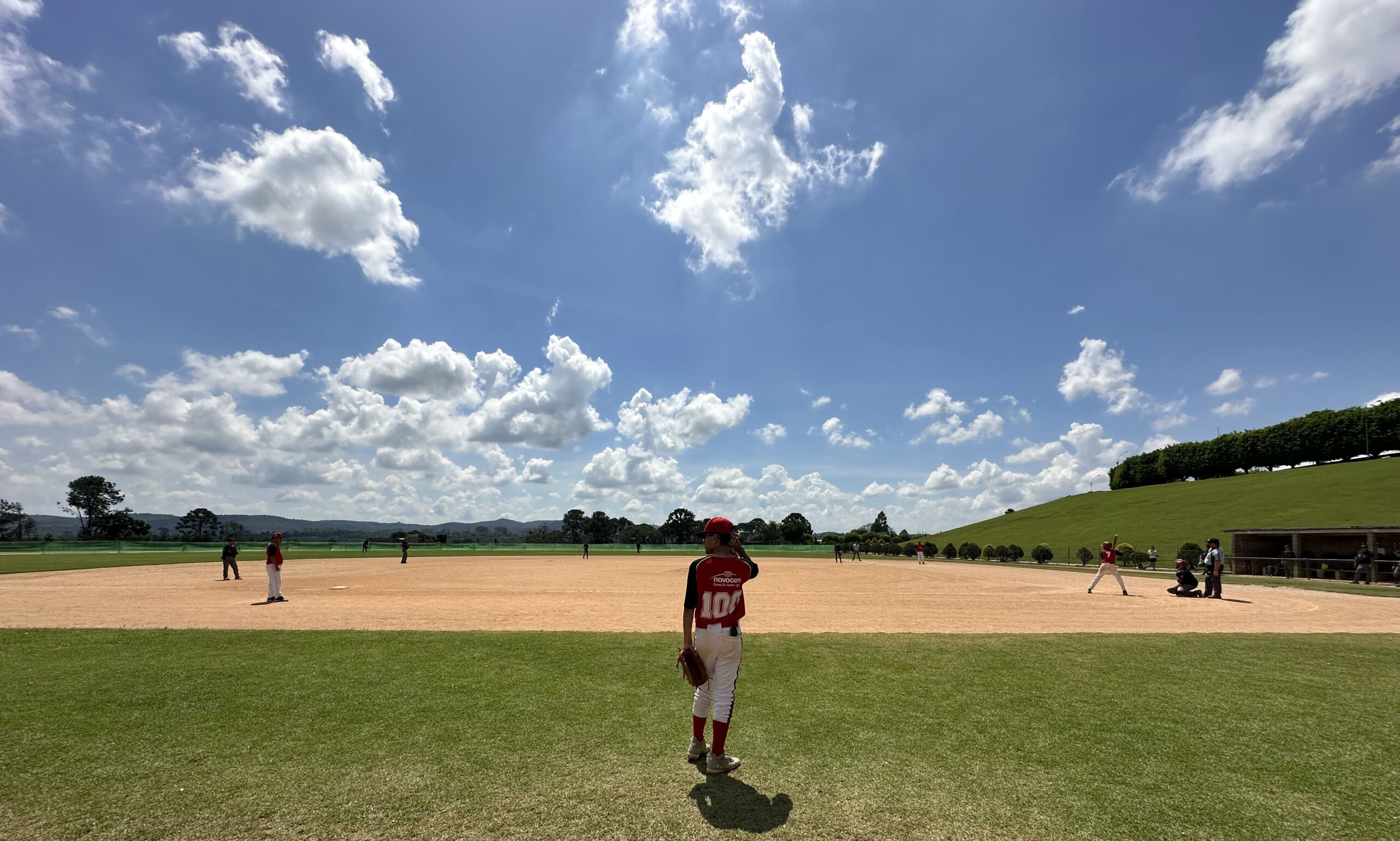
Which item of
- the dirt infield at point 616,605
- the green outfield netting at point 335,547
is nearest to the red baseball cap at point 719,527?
the dirt infield at point 616,605

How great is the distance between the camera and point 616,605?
55.2 ft

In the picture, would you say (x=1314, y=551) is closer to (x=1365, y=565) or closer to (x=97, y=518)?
(x=1365, y=565)

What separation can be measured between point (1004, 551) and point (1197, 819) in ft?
199

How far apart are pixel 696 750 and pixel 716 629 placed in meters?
1.08

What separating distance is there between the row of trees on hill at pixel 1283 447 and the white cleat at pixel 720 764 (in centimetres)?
12289

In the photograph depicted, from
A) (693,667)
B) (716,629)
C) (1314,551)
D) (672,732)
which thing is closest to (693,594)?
(716,629)

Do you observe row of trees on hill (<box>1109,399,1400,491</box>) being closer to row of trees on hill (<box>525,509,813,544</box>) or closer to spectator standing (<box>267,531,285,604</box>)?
row of trees on hill (<box>525,509,813,544</box>)

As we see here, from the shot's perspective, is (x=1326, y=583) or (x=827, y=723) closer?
(x=827, y=723)

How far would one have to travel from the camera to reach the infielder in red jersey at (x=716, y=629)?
4.89 m

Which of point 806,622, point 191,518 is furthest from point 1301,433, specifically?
point 191,518

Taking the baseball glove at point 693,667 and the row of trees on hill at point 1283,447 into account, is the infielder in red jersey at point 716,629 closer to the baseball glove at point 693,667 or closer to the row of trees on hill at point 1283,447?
the baseball glove at point 693,667

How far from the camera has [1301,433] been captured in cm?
9100

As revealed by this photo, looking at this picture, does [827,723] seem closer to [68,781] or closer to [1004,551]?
[68,781]

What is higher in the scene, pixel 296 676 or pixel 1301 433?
pixel 1301 433
